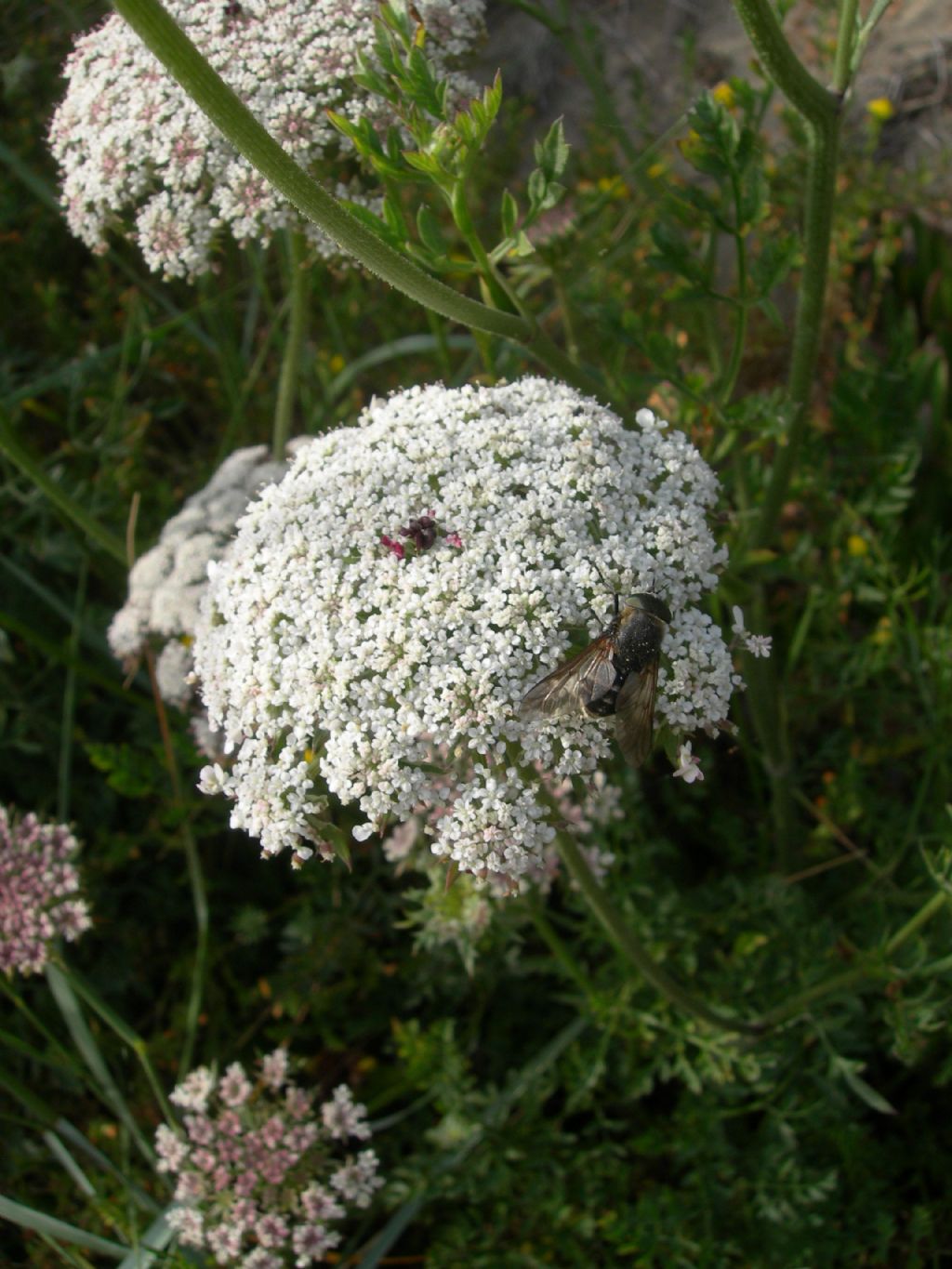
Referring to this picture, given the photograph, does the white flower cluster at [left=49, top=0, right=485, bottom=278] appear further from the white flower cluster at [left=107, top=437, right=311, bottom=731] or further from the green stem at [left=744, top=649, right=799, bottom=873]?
the green stem at [left=744, top=649, right=799, bottom=873]

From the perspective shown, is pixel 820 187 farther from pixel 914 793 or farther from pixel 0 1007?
pixel 0 1007

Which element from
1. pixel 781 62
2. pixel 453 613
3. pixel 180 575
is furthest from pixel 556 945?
pixel 781 62

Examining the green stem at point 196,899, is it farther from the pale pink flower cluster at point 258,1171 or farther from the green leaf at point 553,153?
the green leaf at point 553,153

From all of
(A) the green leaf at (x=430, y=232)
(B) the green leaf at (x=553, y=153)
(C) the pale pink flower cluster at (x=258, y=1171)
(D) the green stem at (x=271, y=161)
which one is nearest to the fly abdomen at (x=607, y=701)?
(D) the green stem at (x=271, y=161)

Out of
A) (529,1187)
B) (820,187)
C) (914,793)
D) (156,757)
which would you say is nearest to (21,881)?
(156,757)

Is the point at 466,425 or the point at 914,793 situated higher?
the point at 466,425

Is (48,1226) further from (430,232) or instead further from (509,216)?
(509,216)
